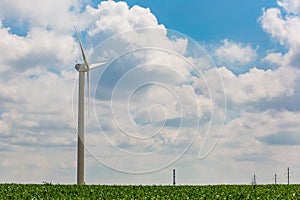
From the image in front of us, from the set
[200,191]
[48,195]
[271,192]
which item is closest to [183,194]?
[200,191]

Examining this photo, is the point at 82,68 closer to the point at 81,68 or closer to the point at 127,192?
the point at 81,68

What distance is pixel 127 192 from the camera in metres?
27.9

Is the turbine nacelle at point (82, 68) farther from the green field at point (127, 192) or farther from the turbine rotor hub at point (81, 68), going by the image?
the green field at point (127, 192)

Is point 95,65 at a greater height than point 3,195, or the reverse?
point 95,65

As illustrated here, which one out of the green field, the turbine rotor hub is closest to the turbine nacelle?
the turbine rotor hub

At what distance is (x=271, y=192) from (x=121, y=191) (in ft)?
25.6

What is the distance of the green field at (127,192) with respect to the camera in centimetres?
2514

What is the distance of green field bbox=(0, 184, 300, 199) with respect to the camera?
82.5 ft

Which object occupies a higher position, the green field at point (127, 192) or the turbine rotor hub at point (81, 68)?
the turbine rotor hub at point (81, 68)

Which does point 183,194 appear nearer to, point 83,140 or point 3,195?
point 3,195

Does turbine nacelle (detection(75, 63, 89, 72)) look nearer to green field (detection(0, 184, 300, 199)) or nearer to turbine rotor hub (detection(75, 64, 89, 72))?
turbine rotor hub (detection(75, 64, 89, 72))

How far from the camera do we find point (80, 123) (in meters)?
36.0

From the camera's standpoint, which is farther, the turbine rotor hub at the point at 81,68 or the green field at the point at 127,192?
the turbine rotor hub at the point at 81,68

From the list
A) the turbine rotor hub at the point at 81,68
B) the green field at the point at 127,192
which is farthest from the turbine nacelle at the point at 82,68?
the green field at the point at 127,192
